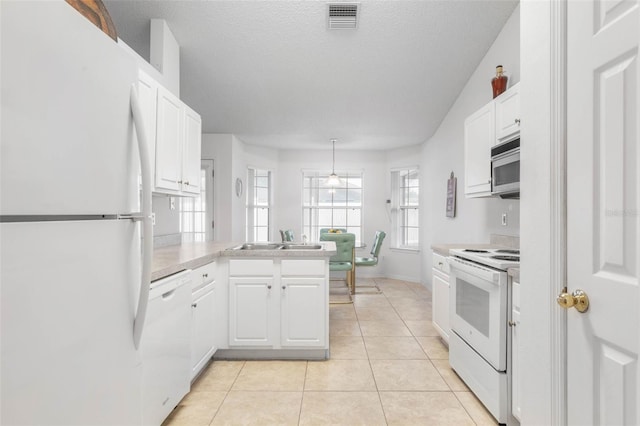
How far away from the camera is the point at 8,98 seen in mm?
618

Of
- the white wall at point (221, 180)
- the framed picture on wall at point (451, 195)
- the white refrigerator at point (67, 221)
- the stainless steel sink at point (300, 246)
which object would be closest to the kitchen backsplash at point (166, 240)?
the stainless steel sink at point (300, 246)

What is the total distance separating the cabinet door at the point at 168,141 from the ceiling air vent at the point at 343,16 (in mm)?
1498

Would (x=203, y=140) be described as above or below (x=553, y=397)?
above

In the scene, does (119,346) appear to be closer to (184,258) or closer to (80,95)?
(80,95)

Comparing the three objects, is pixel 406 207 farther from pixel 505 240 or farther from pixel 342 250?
pixel 505 240

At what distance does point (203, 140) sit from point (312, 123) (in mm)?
1739

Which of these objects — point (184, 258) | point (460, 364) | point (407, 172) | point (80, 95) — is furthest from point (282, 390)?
point (407, 172)

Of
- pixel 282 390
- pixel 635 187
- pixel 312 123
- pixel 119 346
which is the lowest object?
pixel 282 390

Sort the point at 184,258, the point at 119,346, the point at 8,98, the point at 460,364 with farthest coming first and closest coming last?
1. the point at 460,364
2. the point at 184,258
3. the point at 119,346
4. the point at 8,98

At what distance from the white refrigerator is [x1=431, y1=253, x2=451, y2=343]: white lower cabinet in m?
2.38

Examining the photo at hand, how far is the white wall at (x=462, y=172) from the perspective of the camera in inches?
109

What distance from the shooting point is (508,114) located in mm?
2291

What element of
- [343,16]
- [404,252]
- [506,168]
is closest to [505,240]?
[506,168]

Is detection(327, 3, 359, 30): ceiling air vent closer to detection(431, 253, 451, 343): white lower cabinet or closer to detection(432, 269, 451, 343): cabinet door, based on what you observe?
detection(431, 253, 451, 343): white lower cabinet
